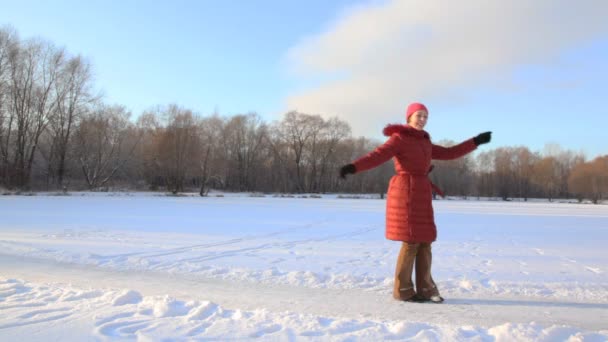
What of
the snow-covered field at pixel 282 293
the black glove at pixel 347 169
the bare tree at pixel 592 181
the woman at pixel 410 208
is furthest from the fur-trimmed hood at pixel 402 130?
the bare tree at pixel 592 181

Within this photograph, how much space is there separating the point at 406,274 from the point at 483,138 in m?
1.47

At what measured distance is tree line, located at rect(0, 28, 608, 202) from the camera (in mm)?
34625

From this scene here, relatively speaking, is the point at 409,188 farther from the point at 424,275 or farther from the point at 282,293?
the point at 282,293

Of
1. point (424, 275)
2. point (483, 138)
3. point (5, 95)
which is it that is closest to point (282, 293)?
point (424, 275)

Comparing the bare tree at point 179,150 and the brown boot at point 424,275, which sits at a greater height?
the bare tree at point 179,150

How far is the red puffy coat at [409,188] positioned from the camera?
3.41m

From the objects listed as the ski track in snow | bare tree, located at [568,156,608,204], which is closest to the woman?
the ski track in snow

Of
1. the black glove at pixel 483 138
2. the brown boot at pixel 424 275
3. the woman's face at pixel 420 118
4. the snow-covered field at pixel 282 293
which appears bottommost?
the snow-covered field at pixel 282 293

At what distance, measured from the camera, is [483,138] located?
3684 millimetres

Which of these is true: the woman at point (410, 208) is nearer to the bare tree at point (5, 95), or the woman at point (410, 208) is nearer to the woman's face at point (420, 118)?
the woman's face at point (420, 118)

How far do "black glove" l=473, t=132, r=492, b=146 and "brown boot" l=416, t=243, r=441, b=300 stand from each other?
1.08 m

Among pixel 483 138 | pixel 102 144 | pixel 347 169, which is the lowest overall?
pixel 347 169

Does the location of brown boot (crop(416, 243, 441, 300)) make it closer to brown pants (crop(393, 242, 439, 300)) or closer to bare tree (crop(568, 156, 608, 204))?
brown pants (crop(393, 242, 439, 300))

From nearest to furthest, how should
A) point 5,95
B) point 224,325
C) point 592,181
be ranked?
point 224,325 < point 5,95 < point 592,181
